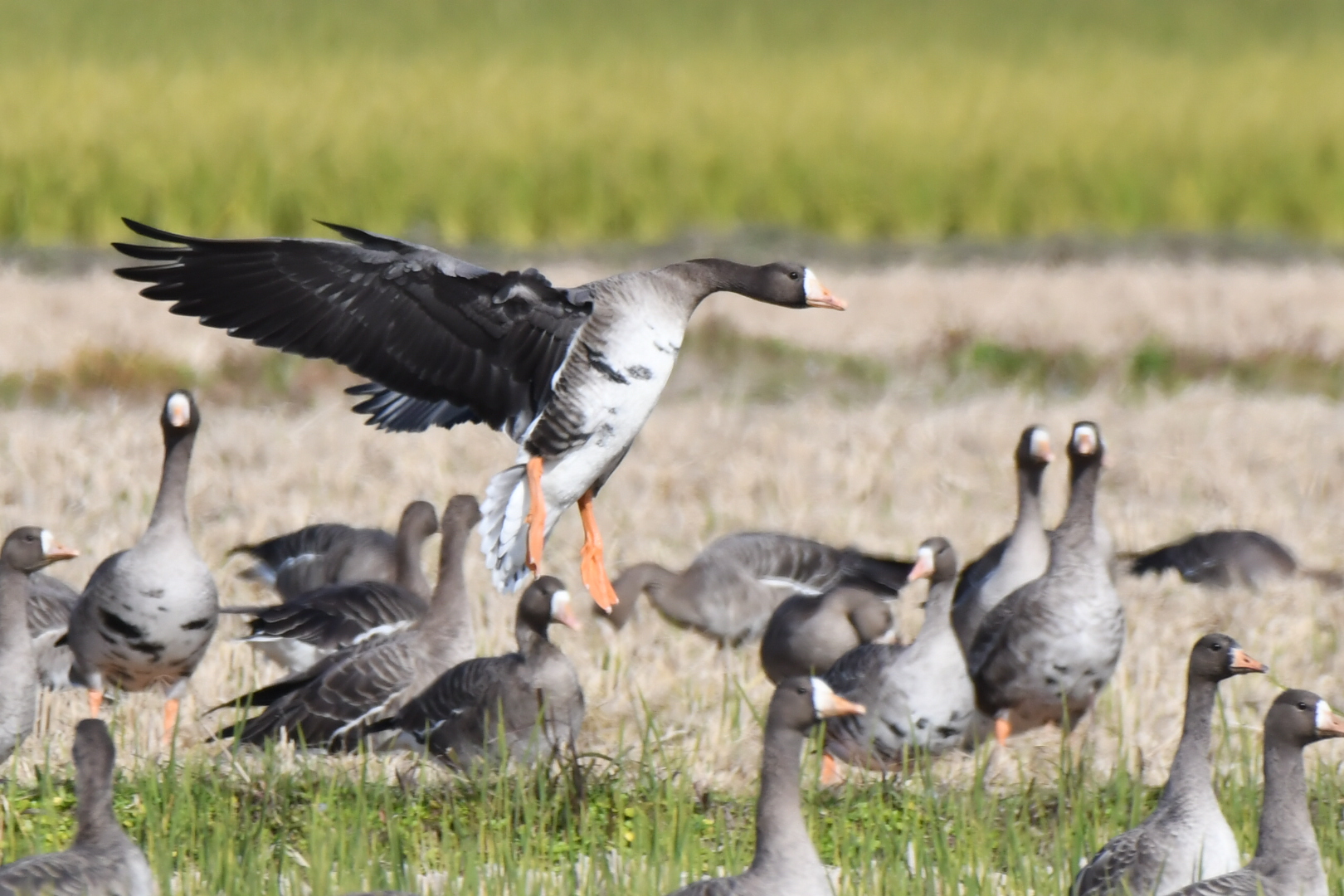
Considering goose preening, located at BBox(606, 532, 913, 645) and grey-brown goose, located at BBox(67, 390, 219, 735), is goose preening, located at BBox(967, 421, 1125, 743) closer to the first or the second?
goose preening, located at BBox(606, 532, 913, 645)

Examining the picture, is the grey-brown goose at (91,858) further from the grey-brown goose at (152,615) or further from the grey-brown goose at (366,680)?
the grey-brown goose at (152,615)

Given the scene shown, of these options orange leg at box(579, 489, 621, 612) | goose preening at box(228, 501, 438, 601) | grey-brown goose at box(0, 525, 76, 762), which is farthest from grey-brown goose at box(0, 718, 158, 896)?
goose preening at box(228, 501, 438, 601)

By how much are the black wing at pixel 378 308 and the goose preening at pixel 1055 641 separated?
5.93 ft

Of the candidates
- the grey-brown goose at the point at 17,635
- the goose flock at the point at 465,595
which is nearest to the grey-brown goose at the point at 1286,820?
the goose flock at the point at 465,595

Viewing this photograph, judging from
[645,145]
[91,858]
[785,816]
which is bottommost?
[91,858]

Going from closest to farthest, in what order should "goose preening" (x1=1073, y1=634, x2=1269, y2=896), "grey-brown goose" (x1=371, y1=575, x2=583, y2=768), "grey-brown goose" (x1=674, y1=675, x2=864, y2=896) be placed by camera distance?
"grey-brown goose" (x1=674, y1=675, x2=864, y2=896) < "goose preening" (x1=1073, y1=634, x2=1269, y2=896) < "grey-brown goose" (x1=371, y1=575, x2=583, y2=768)

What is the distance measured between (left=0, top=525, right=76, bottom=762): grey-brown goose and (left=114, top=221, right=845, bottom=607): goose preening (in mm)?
927

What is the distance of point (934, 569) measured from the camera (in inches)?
283

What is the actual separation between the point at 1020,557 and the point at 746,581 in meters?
1.38

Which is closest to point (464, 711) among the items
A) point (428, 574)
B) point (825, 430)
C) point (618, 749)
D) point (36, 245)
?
point (618, 749)

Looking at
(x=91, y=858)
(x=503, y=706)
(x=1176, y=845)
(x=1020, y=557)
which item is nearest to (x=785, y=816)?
(x=1176, y=845)

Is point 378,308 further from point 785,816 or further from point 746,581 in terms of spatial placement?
point 746,581

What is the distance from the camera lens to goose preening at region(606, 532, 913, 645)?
8750mm

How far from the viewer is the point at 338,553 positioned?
28.5 feet
